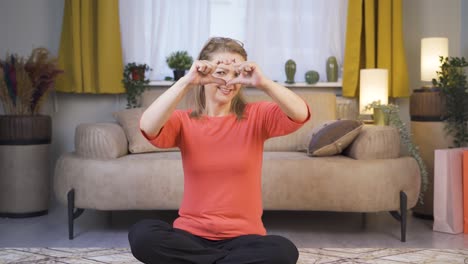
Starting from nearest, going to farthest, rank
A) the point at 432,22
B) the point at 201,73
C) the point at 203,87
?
1. the point at 201,73
2. the point at 203,87
3. the point at 432,22

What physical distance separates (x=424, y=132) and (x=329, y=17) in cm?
110

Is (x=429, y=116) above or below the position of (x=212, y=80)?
below

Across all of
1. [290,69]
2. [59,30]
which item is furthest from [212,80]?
[59,30]

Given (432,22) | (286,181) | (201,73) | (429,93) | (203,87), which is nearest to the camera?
(201,73)

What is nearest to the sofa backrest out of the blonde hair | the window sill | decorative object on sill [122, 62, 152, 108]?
decorative object on sill [122, 62, 152, 108]

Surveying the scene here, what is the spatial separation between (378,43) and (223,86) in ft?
8.57

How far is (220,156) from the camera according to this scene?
1.67m

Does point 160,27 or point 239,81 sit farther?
point 160,27

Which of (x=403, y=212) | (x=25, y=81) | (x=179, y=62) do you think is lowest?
(x=403, y=212)

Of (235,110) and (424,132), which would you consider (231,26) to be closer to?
(424,132)

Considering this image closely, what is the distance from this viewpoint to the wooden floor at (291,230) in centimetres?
294

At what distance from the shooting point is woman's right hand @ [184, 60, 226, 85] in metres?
1.54

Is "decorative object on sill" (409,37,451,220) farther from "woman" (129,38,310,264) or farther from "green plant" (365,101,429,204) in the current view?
"woman" (129,38,310,264)

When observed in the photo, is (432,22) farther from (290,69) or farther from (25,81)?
(25,81)
